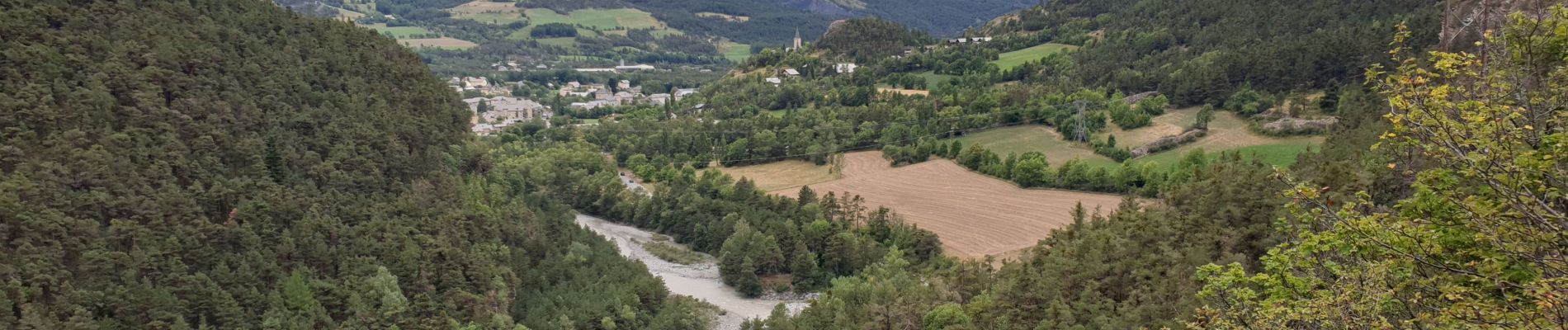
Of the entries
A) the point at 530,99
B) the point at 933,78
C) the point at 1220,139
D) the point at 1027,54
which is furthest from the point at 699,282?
the point at 530,99

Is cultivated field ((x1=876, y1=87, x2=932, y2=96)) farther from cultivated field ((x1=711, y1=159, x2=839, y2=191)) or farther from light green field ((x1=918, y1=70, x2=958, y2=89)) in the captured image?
cultivated field ((x1=711, y1=159, x2=839, y2=191))

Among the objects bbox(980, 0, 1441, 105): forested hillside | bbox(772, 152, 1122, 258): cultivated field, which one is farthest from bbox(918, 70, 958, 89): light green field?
bbox(772, 152, 1122, 258): cultivated field

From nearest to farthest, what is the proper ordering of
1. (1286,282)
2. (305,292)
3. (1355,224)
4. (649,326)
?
(1355,224), (1286,282), (305,292), (649,326)

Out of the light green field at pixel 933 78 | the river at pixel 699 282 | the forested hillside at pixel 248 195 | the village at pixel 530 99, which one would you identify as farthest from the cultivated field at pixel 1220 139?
the village at pixel 530 99

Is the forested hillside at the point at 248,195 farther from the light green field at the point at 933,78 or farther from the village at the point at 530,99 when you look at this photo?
the light green field at the point at 933,78

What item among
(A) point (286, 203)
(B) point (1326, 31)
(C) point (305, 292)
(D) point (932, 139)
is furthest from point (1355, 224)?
(B) point (1326, 31)

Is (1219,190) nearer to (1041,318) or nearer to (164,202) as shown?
(1041,318)
